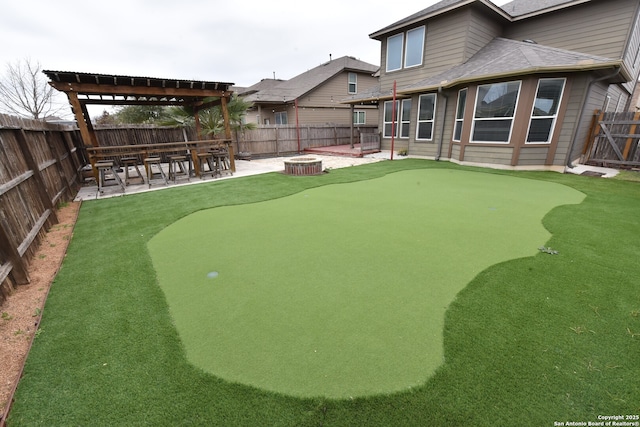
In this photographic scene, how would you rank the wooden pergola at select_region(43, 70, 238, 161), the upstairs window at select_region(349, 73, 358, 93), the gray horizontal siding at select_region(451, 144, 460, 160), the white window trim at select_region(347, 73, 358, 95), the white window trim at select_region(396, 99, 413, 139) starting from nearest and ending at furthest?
1. the wooden pergola at select_region(43, 70, 238, 161)
2. the gray horizontal siding at select_region(451, 144, 460, 160)
3. the white window trim at select_region(396, 99, 413, 139)
4. the white window trim at select_region(347, 73, 358, 95)
5. the upstairs window at select_region(349, 73, 358, 93)

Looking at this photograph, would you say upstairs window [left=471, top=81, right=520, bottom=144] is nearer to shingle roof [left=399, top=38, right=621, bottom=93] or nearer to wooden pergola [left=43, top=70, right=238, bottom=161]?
shingle roof [left=399, top=38, right=621, bottom=93]

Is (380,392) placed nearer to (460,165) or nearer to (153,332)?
(153,332)

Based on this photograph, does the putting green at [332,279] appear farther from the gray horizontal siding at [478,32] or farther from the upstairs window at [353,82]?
the upstairs window at [353,82]

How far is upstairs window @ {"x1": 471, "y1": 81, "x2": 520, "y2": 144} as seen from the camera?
26.9 feet

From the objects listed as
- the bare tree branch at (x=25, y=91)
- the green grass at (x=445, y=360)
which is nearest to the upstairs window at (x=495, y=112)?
the green grass at (x=445, y=360)

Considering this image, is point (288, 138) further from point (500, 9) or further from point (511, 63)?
point (500, 9)

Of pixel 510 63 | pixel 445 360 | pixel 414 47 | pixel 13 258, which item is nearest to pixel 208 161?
pixel 13 258

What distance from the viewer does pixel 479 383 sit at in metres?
1.65

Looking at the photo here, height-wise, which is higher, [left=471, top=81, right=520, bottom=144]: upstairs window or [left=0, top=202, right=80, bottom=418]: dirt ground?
[left=471, top=81, right=520, bottom=144]: upstairs window

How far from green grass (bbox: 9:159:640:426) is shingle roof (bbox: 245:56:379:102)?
16.3m

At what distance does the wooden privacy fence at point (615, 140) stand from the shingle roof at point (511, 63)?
1.98m

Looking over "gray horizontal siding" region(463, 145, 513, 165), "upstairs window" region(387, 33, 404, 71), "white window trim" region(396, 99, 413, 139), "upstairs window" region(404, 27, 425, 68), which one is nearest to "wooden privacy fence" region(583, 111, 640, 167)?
"gray horizontal siding" region(463, 145, 513, 165)

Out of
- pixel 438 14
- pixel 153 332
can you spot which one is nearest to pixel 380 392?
pixel 153 332

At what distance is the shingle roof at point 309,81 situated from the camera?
17531 millimetres
